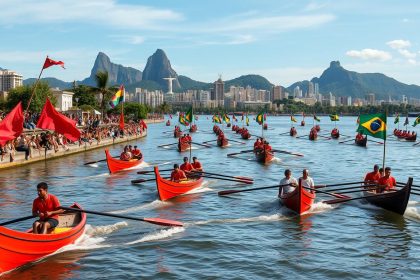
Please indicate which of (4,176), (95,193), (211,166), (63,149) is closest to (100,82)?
(63,149)

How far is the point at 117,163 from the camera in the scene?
34.3 meters

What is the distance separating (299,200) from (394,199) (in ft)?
13.4

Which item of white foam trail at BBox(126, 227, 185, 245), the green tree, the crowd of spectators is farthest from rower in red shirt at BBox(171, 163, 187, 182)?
the green tree

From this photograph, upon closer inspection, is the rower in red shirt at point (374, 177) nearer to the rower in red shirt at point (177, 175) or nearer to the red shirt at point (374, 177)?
the red shirt at point (374, 177)

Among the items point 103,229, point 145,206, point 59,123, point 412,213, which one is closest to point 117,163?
point 145,206

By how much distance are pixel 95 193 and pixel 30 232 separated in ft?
40.9

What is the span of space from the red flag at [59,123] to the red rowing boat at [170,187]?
5054 millimetres

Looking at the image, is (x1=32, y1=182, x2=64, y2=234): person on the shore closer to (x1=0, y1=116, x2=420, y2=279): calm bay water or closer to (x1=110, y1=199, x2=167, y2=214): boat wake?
(x1=0, y1=116, x2=420, y2=279): calm bay water

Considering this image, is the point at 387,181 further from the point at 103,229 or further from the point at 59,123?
the point at 59,123

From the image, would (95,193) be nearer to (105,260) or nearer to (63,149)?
(105,260)

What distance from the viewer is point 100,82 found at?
255ft

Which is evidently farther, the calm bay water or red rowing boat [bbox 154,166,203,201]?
red rowing boat [bbox 154,166,203,201]

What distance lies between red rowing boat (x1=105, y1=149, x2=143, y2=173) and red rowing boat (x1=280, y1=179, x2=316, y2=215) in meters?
15.4

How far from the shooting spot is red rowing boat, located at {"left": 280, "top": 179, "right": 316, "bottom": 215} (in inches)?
794
